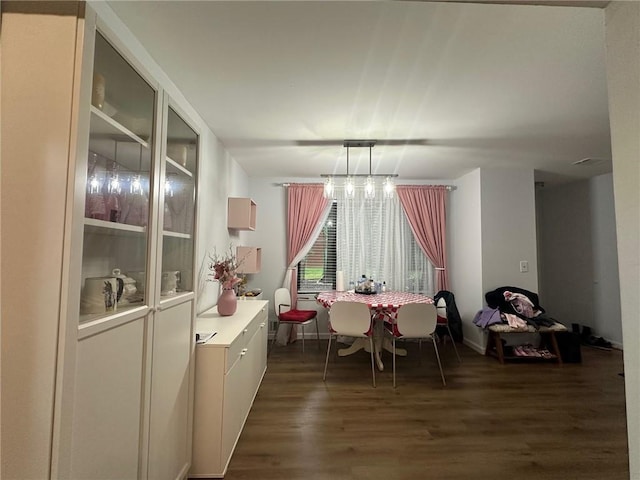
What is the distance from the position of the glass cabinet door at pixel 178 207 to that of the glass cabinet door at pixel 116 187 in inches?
6.2

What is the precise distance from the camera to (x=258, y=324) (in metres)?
2.71

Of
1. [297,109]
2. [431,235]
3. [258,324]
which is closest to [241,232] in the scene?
[258,324]

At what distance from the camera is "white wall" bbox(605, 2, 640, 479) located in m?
0.76

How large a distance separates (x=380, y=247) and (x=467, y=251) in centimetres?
128

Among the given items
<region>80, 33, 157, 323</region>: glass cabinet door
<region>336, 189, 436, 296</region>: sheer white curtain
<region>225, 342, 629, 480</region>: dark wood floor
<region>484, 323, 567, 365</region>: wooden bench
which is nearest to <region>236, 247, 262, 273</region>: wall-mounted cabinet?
<region>225, 342, 629, 480</region>: dark wood floor

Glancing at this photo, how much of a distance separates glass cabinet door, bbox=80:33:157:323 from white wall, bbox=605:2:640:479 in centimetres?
164

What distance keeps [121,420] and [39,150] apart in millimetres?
1018

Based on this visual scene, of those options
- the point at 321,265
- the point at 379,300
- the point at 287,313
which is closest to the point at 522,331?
the point at 379,300

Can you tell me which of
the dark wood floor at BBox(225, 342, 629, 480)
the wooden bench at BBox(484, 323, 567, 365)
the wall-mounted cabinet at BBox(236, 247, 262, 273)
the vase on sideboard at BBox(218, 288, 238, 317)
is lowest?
the dark wood floor at BBox(225, 342, 629, 480)

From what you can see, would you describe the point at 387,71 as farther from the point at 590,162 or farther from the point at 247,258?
the point at 590,162

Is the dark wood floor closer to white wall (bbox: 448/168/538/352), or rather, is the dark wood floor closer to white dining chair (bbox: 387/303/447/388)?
white dining chair (bbox: 387/303/447/388)

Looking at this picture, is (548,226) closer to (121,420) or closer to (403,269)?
→ (403,269)

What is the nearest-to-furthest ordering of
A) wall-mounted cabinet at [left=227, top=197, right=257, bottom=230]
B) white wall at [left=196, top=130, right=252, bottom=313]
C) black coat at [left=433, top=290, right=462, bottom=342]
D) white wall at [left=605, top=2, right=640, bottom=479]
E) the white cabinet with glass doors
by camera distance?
white wall at [left=605, top=2, right=640, bottom=479], the white cabinet with glass doors, white wall at [left=196, top=130, right=252, bottom=313], wall-mounted cabinet at [left=227, top=197, right=257, bottom=230], black coat at [left=433, top=290, right=462, bottom=342]

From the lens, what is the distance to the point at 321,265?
Result: 4.70m
